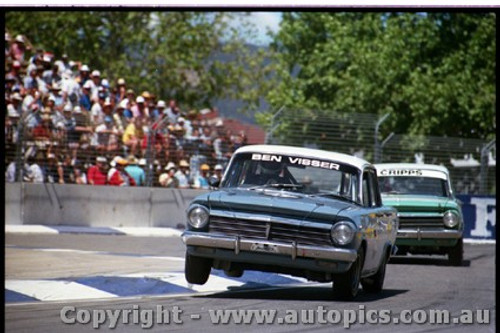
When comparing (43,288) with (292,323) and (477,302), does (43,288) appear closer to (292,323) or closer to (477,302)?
(292,323)

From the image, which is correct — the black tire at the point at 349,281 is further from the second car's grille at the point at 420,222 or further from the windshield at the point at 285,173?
the second car's grille at the point at 420,222

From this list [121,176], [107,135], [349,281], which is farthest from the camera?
[121,176]

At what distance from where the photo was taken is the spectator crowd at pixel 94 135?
1923 cm

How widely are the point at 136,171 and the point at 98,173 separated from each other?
88 centimetres

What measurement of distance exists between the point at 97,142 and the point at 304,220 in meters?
10.9

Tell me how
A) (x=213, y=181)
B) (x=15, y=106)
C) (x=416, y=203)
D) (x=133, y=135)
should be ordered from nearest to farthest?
1. (x=213, y=181)
2. (x=416, y=203)
3. (x=15, y=106)
4. (x=133, y=135)

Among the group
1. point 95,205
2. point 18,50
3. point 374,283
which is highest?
point 18,50

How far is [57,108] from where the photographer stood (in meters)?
19.3

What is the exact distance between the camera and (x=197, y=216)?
9539mm

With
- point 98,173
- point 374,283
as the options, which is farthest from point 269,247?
point 98,173

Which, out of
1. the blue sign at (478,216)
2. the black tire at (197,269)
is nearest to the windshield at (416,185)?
the black tire at (197,269)

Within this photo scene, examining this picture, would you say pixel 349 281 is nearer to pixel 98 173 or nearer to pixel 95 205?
pixel 98 173

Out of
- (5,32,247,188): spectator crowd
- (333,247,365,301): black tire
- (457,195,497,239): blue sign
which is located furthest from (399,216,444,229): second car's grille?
(457,195,497,239): blue sign

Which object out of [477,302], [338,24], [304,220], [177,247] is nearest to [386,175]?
[177,247]
